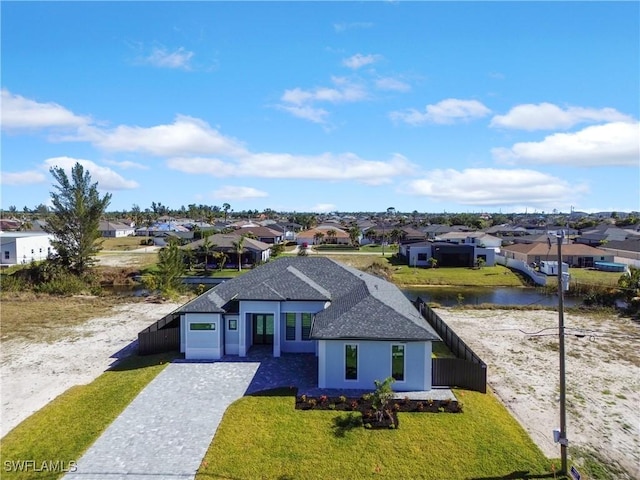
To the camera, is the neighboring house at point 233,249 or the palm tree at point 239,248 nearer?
the palm tree at point 239,248

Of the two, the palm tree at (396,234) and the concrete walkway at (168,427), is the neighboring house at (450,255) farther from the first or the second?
the concrete walkway at (168,427)

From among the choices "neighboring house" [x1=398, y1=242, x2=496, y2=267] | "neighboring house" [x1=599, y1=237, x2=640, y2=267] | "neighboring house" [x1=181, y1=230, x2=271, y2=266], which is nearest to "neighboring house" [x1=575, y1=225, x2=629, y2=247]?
"neighboring house" [x1=599, y1=237, x2=640, y2=267]

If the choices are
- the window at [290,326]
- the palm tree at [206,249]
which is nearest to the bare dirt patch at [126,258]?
the palm tree at [206,249]

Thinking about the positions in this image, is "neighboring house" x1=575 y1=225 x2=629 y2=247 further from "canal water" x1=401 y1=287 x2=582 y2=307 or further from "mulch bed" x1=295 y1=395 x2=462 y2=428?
"mulch bed" x1=295 y1=395 x2=462 y2=428

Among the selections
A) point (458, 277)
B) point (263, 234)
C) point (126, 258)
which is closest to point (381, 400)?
point (458, 277)

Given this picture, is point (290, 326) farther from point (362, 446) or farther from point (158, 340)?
point (362, 446)
